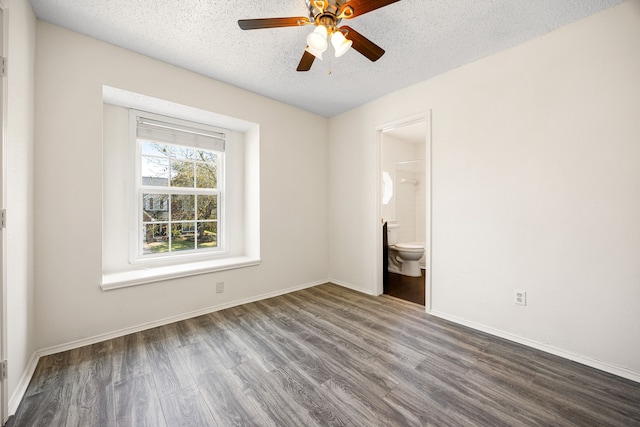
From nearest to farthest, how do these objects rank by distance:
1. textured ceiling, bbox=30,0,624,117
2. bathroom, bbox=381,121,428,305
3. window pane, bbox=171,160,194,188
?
1. textured ceiling, bbox=30,0,624,117
2. window pane, bbox=171,160,194,188
3. bathroom, bbox=381,121,428,305

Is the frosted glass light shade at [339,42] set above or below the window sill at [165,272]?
above

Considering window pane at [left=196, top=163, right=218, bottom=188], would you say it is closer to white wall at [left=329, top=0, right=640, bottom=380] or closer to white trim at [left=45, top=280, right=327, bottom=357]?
white trim at [left=45, top=280, right=327, bottom=357]

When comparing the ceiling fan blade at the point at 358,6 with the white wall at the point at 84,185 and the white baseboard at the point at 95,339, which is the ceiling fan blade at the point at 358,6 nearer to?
the white wall at the point at 84,185

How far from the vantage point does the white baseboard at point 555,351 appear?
163 centimetres

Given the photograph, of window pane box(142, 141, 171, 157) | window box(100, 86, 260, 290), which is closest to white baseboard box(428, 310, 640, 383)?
window box(100, 86, 260, 290)

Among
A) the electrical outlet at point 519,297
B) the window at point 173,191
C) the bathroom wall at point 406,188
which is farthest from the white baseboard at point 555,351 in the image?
the window at point 173,191

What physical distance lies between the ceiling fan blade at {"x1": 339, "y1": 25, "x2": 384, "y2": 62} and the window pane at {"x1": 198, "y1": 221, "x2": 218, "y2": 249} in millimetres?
2538

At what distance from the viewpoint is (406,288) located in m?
3.46

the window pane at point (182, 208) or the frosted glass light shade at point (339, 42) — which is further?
the window pane at point (182, 208)

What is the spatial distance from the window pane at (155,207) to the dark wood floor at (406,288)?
2870 millimetres

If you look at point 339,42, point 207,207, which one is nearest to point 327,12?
point 339,42

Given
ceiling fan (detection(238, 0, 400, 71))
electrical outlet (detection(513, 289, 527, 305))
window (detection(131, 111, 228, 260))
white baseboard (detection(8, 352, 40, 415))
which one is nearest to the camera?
white baseboard (detection(8, 352, 40, 415))

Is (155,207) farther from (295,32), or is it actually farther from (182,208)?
(295,32)

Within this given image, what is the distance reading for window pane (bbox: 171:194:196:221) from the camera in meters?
2.90
